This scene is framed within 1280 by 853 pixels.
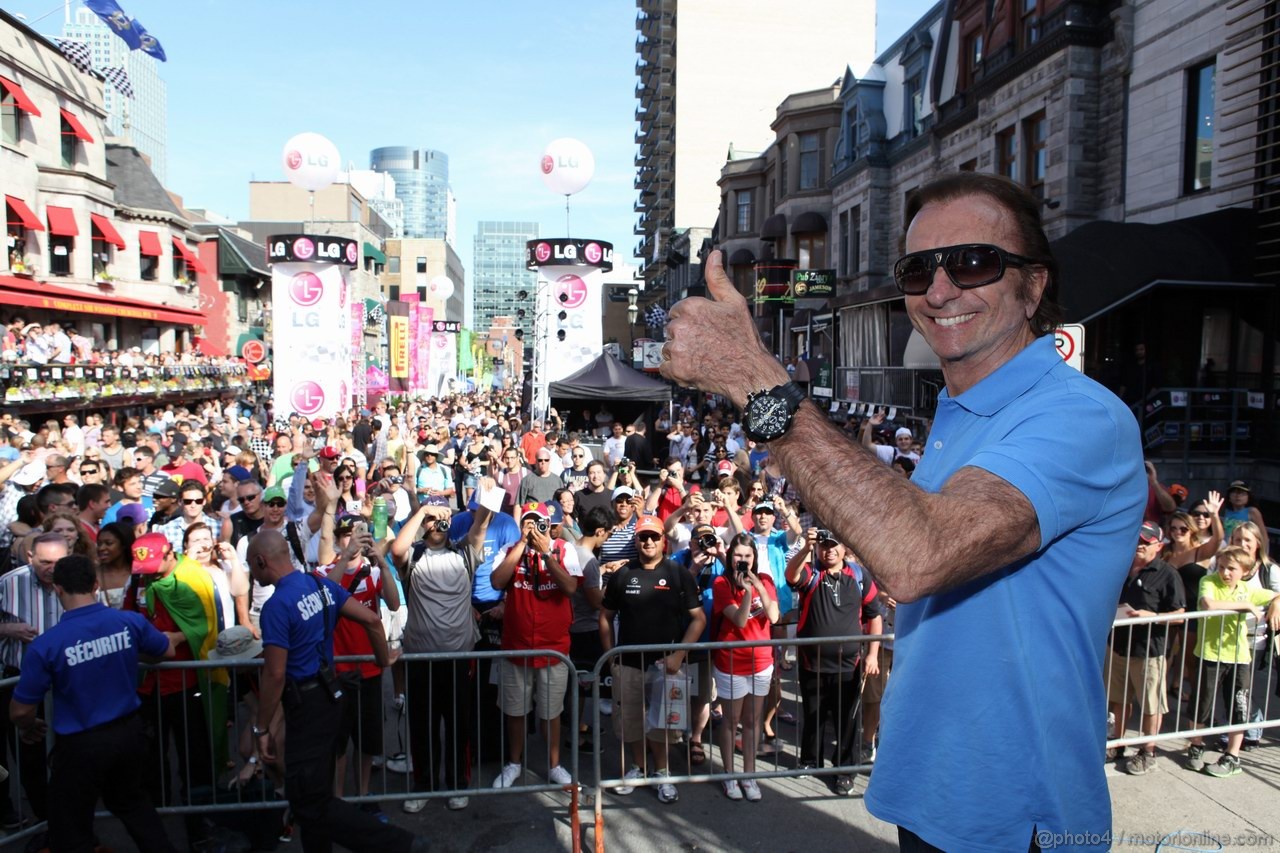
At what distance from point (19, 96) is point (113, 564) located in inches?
1092

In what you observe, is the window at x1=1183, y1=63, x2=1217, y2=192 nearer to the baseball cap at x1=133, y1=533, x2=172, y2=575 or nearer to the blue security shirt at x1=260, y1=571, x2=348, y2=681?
the blue security shirt at x1=260, y1=571, x2=348, y2=681

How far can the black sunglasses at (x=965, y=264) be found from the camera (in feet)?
5.44

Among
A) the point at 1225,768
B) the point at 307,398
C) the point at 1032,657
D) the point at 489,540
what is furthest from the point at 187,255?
the point at 1032,657

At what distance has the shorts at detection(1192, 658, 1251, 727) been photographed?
20.7ft

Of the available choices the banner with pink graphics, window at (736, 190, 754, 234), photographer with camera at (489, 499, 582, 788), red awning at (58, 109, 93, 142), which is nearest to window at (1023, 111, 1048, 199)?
photographer with camera at (489, 499, 582, 788)

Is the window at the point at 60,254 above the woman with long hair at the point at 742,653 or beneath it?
above

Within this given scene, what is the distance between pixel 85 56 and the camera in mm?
31172

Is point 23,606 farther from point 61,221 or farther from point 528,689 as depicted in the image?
point 61,221

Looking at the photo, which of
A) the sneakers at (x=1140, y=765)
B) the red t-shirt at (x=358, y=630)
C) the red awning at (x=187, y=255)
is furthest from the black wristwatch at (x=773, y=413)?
the red awning at (x=187, y=255)

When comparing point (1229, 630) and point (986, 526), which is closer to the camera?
point (986, 526)

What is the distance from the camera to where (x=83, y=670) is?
172 inches

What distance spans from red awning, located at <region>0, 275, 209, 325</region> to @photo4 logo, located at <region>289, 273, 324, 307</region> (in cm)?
671

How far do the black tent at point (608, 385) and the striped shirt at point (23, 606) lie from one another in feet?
48.6

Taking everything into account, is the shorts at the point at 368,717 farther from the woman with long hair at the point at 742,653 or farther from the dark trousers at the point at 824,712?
the dark trousers at the point at 824,712
